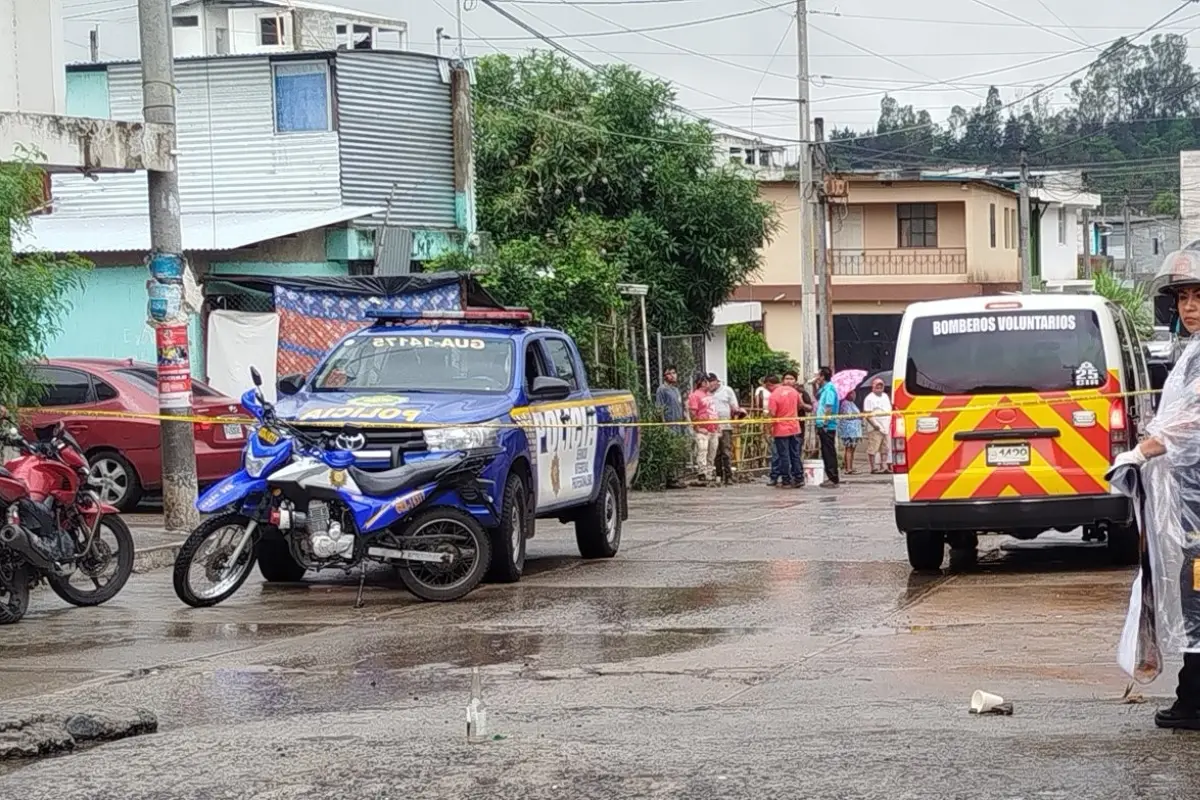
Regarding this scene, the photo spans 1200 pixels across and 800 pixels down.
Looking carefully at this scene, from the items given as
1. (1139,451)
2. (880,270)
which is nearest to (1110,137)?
(880,270)

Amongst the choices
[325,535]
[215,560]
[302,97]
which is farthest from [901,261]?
[215,560]

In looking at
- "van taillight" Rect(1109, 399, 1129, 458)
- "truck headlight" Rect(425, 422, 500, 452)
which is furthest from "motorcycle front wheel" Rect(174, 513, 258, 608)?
"van taillight" Rect(1109, 399, 1129, 458)

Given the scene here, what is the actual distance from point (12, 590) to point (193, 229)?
52.8 feet

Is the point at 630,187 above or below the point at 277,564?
above

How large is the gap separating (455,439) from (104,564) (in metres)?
2.56

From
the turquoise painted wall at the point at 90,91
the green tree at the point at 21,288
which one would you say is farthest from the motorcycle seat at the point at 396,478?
the turquoise painted wall at the point at 90,91

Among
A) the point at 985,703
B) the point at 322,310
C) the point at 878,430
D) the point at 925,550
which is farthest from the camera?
the point at 878,430

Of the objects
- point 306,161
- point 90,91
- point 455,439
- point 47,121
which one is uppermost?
point 90,91

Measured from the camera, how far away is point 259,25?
51688 mm

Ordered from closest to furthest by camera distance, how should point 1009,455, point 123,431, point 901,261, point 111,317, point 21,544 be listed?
1. point 21,544
2. point 1009,455
3. point 123,431
4. point 111,317
5. point 901,261

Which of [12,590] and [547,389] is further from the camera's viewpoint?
[547,389]

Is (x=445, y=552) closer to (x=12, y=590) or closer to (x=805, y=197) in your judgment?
(x=12, y=590)

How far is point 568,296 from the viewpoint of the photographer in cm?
2652

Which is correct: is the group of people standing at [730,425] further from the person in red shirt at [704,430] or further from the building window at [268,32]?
the building window at [268,32]
